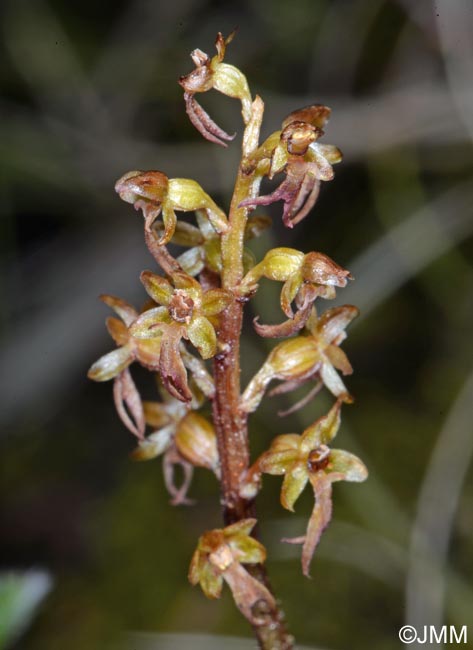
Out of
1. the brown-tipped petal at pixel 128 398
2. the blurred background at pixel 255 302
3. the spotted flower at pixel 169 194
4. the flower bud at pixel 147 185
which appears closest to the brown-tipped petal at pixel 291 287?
the spotted flower at pixel 169 194

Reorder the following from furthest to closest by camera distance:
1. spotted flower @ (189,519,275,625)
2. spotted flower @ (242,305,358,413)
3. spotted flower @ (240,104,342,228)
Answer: spotted flower @ (242,305,358,413) → spotted flower @ (189,519,275,625) → spotted flower @ (240,104,342,228)

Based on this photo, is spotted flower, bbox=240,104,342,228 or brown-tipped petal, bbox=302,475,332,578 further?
brown-tipped petal, bbox=302,475,332,578

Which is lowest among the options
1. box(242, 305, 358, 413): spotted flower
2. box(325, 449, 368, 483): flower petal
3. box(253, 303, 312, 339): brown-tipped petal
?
box(325, 449, 368, 483): flower petal

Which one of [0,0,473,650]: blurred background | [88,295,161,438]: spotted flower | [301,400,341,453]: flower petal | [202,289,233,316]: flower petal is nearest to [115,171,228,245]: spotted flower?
[202,289,233,316]: flower petal

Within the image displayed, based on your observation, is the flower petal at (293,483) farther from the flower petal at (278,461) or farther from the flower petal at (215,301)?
the flower petal at (215,301)

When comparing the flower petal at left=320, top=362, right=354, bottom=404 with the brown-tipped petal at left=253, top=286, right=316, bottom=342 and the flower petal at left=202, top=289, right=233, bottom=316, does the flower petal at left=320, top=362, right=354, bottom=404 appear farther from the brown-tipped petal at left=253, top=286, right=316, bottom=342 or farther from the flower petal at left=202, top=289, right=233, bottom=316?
the flower petal at left=202, top=289, right=233, bottom=316

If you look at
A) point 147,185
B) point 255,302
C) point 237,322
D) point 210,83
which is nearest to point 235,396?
point 237,322
